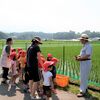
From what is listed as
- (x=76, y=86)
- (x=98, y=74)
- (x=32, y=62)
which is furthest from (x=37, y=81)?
(x=98, y=74)

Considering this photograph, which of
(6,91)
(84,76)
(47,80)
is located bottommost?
(6,91)

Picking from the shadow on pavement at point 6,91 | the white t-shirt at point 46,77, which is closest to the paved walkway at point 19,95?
the shadow on pavement at point 6,91

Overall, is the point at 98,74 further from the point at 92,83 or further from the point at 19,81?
the point at 19,81

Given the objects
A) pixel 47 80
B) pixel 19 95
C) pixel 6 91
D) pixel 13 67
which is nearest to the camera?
pixel 47 80

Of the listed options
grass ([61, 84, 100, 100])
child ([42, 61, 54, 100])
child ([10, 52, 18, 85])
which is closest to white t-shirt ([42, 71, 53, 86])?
child ([42, 61, 54, 100])

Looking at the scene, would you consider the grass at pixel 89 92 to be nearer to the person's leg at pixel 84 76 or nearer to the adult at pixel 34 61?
the person's leg at pixel 84 76

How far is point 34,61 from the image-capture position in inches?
367

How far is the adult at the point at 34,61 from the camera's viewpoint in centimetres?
919

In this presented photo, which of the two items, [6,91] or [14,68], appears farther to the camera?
[14,68]

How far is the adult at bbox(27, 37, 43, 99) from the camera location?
9186mm

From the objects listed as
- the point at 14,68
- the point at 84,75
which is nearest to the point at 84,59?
the point at 84,75

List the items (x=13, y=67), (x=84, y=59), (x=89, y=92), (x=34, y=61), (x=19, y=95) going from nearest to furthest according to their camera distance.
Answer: (x=34, y=61) → (x=84, y=59) → (x=19, y=95) → (x=89, y=92) → (x=13, y=67)

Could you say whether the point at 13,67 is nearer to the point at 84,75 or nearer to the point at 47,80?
the point at 84,75

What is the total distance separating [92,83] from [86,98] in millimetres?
2213
